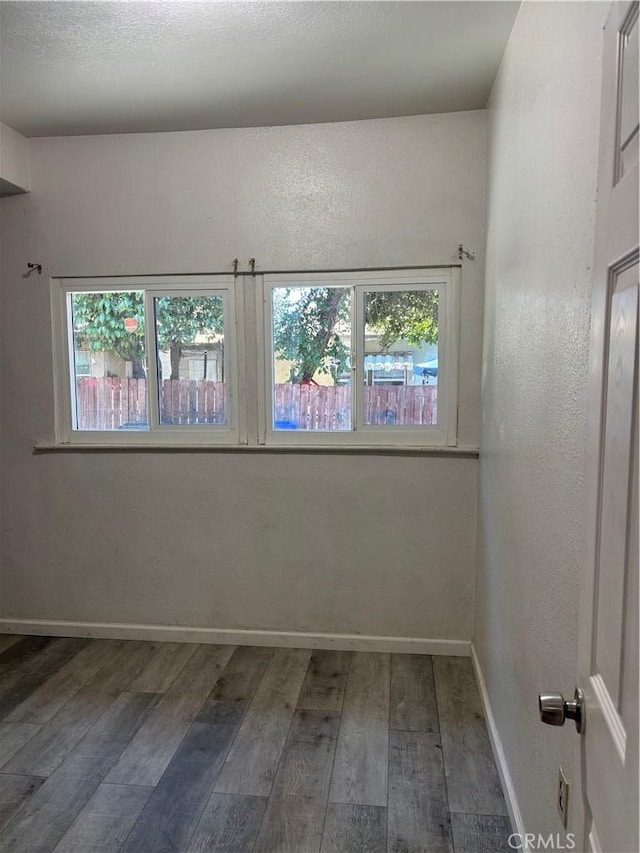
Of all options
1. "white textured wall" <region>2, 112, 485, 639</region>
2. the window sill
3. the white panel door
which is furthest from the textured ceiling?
the window sill

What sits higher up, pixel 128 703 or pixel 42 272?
pixel 42 272

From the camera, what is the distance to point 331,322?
2.75m

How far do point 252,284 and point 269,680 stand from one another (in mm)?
1985

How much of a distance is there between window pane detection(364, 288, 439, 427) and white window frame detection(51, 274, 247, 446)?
690mm

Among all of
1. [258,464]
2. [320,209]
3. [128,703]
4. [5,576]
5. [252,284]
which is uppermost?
[320,209]

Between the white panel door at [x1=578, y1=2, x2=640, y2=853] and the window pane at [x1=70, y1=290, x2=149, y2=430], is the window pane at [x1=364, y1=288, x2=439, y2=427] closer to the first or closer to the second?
the window pane at [x1=70, y1=290, x2=149, y2=430]

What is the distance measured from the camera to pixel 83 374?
294 cm

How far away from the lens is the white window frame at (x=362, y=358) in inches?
104

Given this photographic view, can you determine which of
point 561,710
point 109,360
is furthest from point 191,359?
point 561,710

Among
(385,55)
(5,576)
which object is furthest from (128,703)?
(385,55)

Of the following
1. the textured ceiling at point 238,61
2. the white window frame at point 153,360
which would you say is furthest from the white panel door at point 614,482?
the white window frame at point 153,360

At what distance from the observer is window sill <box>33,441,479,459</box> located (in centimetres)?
267

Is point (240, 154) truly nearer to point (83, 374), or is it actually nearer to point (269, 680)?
point (83, 374)

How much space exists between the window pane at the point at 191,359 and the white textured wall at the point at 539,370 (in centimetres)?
142
